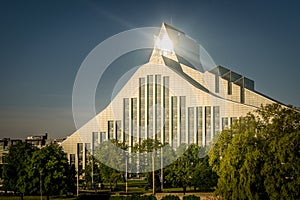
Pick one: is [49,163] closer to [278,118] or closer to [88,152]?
[278,118]

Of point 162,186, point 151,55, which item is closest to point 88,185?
point 162,186

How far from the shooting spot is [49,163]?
47.3m

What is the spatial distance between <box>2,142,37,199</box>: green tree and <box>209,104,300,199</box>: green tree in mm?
19448

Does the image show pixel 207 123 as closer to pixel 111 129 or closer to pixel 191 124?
pixel 191 124

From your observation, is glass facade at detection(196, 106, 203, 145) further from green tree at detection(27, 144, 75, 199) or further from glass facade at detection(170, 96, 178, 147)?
green tree at detection(27, 144, 75, 199)

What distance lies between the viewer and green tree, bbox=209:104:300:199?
31609 millimetres

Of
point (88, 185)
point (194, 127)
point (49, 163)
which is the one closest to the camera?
point (49, 163)

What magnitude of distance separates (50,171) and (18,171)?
195 inches

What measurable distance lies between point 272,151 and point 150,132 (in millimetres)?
44258

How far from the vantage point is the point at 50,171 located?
47438mm


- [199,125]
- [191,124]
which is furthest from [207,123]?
[191,124]

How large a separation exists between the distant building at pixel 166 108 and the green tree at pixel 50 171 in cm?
2719

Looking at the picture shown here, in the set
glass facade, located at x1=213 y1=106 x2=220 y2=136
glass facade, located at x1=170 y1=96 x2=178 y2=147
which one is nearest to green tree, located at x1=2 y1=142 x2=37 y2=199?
glass facade, located at x1=170 y1=96 x2=178 y2=147

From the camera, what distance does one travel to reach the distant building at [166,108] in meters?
72.6
